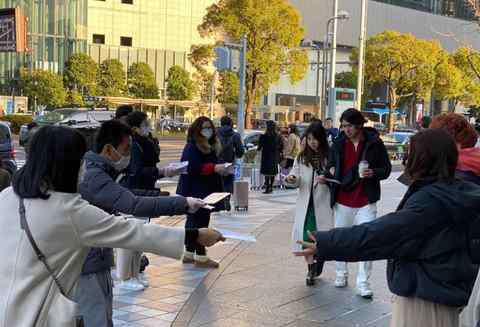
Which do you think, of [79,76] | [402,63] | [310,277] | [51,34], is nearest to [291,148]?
[310,277]

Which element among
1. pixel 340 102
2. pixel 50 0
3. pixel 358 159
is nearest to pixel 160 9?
pixel 50 0

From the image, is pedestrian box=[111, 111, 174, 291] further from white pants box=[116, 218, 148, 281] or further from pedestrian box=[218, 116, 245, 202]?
pedestrian box=[218, 116, 245, 202]

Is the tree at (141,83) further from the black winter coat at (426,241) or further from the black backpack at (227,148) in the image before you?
the black winter coat at (426,241)

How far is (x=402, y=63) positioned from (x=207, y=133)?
157 feet

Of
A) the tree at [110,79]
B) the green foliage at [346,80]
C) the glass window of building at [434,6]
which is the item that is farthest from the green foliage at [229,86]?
the glass window of building at [434,6]

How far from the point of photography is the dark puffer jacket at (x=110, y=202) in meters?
3.62

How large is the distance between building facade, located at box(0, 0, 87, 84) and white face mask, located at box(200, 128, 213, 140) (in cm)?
5590

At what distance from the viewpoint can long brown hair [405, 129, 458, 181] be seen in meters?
2.95

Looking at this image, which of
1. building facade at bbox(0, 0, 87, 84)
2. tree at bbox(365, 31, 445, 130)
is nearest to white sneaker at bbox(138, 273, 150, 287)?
tree at bbox(365, 31, 445, 130)

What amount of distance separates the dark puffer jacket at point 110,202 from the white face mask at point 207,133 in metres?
4.14

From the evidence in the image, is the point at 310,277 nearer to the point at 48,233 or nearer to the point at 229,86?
the point at 48,233

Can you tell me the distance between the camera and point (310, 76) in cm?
8362

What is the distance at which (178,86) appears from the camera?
6131 cm

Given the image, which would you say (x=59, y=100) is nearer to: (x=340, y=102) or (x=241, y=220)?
(x=340, y=102)
